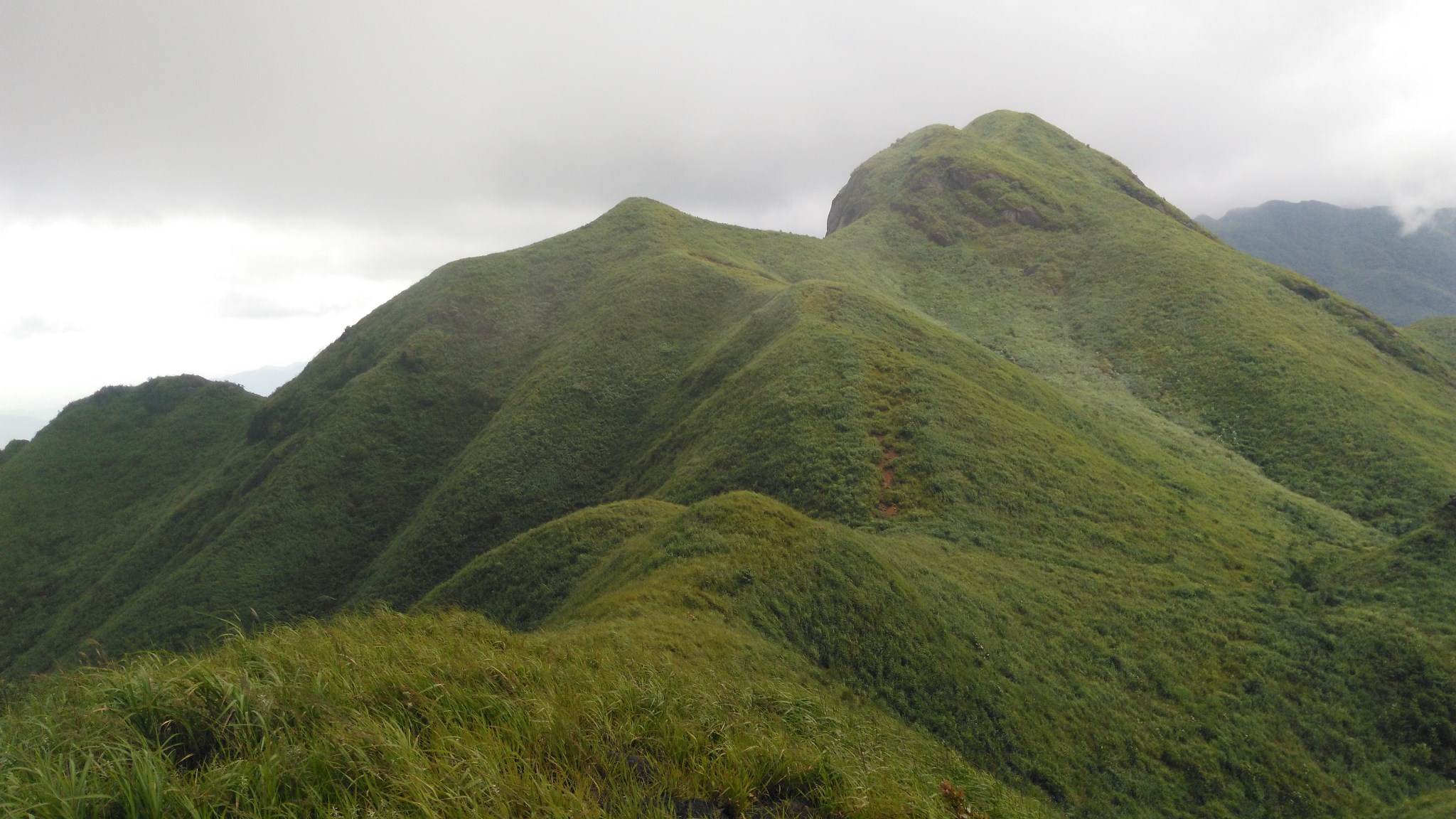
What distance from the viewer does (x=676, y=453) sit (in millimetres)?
31906

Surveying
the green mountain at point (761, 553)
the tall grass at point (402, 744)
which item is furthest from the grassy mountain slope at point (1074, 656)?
the tall grass at point (402, 744)

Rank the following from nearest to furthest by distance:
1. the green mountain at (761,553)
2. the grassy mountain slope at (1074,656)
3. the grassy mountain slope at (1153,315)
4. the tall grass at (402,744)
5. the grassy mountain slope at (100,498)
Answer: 1. the tall grass at (402,744)
2. the green mountain at (761,553)
3. the grassy mountain slope at (1074,656)
4. the grassy mountain slope at (1153,315)
5. the grassy mountain slope at (100,498)

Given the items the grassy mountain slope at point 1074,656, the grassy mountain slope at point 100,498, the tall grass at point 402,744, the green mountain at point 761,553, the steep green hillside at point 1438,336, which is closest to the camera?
the tall grass at point 402,744

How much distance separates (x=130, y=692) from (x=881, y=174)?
94345 mm

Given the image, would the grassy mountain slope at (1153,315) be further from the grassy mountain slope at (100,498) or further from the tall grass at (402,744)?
the grassy mountain slope at (100,498)

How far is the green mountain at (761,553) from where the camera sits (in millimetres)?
5492

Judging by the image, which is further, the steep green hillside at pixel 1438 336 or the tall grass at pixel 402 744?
the steep green hillside at pixel 1438 336

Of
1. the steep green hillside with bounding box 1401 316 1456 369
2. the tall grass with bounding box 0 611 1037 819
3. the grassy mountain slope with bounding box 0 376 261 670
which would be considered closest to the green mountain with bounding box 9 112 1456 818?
the tall grass with bounding box 0 611 1037 819

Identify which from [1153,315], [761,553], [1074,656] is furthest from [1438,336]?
[761,553]

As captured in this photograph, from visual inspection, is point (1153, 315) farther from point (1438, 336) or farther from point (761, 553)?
point (761, 553)

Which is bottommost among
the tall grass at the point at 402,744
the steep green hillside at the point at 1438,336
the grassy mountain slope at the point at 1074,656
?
the grassy mountain slope at the point at 1074,656

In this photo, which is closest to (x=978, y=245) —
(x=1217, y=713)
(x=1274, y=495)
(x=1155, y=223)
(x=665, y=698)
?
(x=1155, y=223)

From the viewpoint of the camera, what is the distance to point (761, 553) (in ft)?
52.8

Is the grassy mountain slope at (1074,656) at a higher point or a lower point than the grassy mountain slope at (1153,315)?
lower
